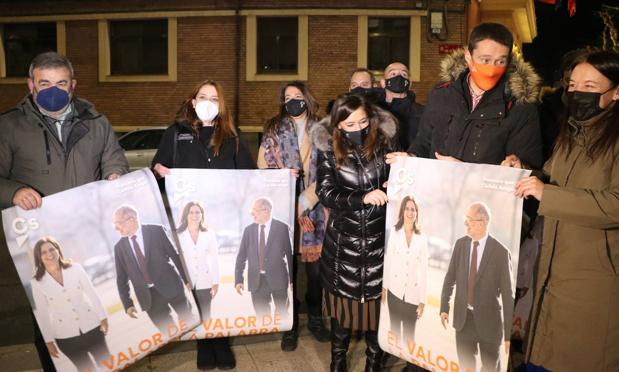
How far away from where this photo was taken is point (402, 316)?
3.06 metres

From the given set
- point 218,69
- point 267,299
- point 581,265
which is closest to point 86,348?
point 267,299

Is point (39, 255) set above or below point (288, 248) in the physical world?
above

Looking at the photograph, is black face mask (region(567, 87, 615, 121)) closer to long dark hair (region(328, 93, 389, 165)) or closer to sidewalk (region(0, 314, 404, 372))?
long dark hair (region(328, 93, 389, 165))

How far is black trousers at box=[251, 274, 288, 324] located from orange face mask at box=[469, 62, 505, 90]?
6.14 feet

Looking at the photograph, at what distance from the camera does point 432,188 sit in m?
2.88

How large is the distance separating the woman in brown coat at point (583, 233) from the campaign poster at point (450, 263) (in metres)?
0.20

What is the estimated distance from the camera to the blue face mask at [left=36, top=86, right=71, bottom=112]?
3000 mm

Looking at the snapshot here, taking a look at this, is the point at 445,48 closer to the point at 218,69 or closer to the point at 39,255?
the point at 218,69

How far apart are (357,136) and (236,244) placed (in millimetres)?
1086

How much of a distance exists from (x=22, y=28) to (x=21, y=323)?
17427mm

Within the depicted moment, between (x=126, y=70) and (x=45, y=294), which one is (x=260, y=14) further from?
(x=45, y=294)

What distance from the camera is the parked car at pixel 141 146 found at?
12344mm

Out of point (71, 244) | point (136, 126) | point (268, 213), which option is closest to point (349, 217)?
point (268, 213)

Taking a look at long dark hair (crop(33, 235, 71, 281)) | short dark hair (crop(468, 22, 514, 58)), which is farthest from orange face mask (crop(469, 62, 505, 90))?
long dark hair (crop(33, 235, 71, 281))
